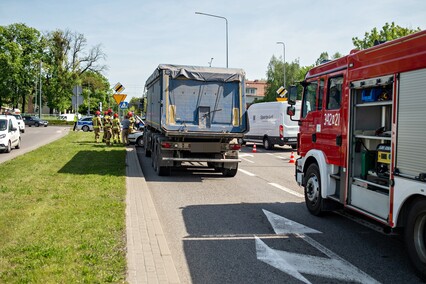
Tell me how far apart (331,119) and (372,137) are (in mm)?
1250

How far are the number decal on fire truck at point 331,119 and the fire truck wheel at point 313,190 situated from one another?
84 cm

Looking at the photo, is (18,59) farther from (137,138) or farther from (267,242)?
(267,242)

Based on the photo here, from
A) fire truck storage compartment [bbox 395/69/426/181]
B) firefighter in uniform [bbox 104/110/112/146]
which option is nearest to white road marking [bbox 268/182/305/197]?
fire truck storage compartment [bbox 395/69/426/181]

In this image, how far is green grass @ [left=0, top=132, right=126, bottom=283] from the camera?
4.50 meters

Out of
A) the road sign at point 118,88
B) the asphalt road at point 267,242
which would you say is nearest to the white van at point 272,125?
the road sign at point 118,88

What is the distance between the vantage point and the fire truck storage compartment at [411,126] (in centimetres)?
471

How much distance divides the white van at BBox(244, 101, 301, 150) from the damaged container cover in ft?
30.5

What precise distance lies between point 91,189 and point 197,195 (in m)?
2.22

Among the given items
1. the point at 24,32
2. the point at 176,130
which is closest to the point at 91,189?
the point at 176,130

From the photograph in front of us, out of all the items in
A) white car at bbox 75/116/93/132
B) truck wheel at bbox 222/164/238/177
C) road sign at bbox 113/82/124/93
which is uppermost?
road sign at bbox 113/82/124/93

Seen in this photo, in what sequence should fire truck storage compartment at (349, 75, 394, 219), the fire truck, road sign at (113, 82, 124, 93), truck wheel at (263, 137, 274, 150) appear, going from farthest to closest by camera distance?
truck wheel at (263, 137, 274, 150), road sign at (113, 82, 124, 93), fire truck storage compartment at (349, 75, 394, 219), the fire truck

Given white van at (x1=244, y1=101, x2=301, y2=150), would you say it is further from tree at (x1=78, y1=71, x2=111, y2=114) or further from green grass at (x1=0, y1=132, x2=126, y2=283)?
tree at (x1=78, y1=71, x2=111, y2=114)

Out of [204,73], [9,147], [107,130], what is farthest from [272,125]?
[9,147]

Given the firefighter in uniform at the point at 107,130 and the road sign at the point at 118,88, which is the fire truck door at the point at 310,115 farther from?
the firefighter in uniform at the point at 107,130
